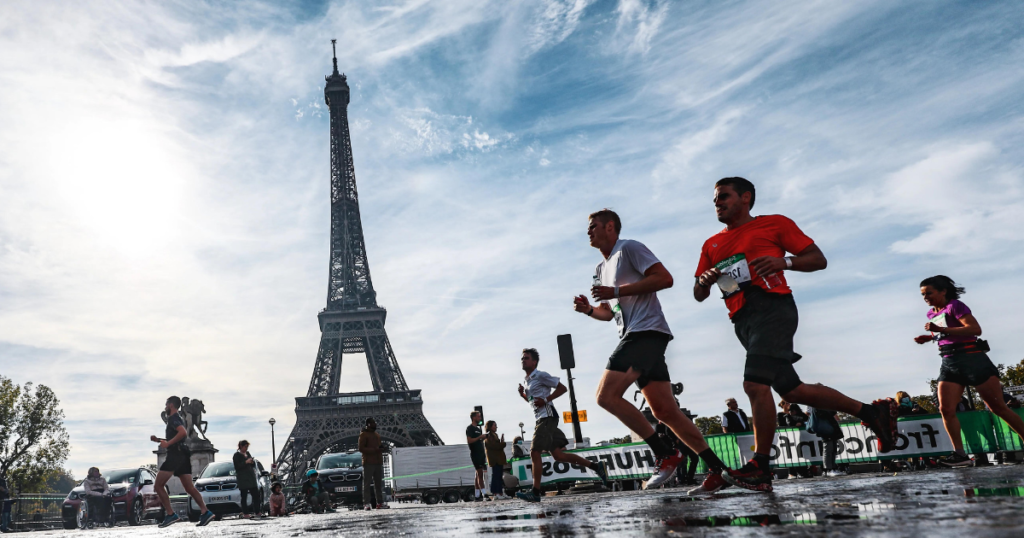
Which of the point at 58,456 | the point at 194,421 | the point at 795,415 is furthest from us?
the point at 58,456

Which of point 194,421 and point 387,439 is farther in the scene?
point 387,439

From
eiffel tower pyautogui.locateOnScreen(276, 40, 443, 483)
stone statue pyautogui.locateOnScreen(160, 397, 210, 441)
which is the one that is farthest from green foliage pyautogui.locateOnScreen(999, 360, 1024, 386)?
stone statue pyautogui.locateOnScreen(160, 397, 210, 441)

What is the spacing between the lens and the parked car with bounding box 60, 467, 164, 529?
1647cm

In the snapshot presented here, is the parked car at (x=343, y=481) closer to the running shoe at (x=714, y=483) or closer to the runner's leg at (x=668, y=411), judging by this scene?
the runner's leg at (x=668, y=411)

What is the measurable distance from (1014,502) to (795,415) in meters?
10.2

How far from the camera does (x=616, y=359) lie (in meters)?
4.83

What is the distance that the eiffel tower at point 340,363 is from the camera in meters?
54.5

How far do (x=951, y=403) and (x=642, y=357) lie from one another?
3.57m

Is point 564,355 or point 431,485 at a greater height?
point 564,355

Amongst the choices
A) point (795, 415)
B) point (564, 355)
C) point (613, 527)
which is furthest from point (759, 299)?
point (564, 355)

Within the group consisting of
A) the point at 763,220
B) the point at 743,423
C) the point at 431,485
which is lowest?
the point at 431,485

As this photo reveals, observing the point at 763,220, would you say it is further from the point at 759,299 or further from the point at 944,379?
the point at 944,379

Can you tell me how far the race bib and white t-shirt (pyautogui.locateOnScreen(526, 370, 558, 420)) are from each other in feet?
11.2

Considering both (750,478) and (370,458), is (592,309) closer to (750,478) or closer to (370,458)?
(750,478)
